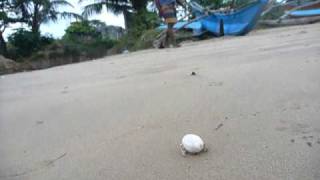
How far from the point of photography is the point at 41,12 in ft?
60.2

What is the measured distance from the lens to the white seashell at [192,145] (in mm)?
1582

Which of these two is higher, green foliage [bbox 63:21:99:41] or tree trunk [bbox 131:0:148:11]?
tree trunk [bbox 131:0:148:11]

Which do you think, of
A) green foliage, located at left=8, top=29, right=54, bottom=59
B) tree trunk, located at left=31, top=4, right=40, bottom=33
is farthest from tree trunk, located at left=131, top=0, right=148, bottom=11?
tree trunk, located at left=31, top=4, right=40, bottom=33

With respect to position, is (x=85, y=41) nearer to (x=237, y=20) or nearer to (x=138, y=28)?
(x=138, y=28)

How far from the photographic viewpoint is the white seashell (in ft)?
5.19

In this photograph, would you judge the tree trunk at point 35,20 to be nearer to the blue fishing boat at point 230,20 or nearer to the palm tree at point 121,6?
the palm tree at point 121,6

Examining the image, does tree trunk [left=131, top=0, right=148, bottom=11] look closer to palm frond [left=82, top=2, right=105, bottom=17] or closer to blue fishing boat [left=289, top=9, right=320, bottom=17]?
palm frond [left=82, top=2, right=105, bottom=17]

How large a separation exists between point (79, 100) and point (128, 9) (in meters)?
13.7

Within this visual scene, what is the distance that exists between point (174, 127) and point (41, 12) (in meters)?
17.7

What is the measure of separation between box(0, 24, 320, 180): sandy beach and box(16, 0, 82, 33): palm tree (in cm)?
1562

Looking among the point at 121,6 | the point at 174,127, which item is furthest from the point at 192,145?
the point at 121,6

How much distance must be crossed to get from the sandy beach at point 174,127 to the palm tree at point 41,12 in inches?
615

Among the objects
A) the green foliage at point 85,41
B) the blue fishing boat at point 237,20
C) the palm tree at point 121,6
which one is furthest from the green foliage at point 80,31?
the blue fishing boat at point 237,20

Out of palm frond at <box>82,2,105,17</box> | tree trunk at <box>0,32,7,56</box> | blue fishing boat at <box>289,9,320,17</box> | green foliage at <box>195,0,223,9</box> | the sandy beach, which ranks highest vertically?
palm frond at <box>82,2,105,17</box>
